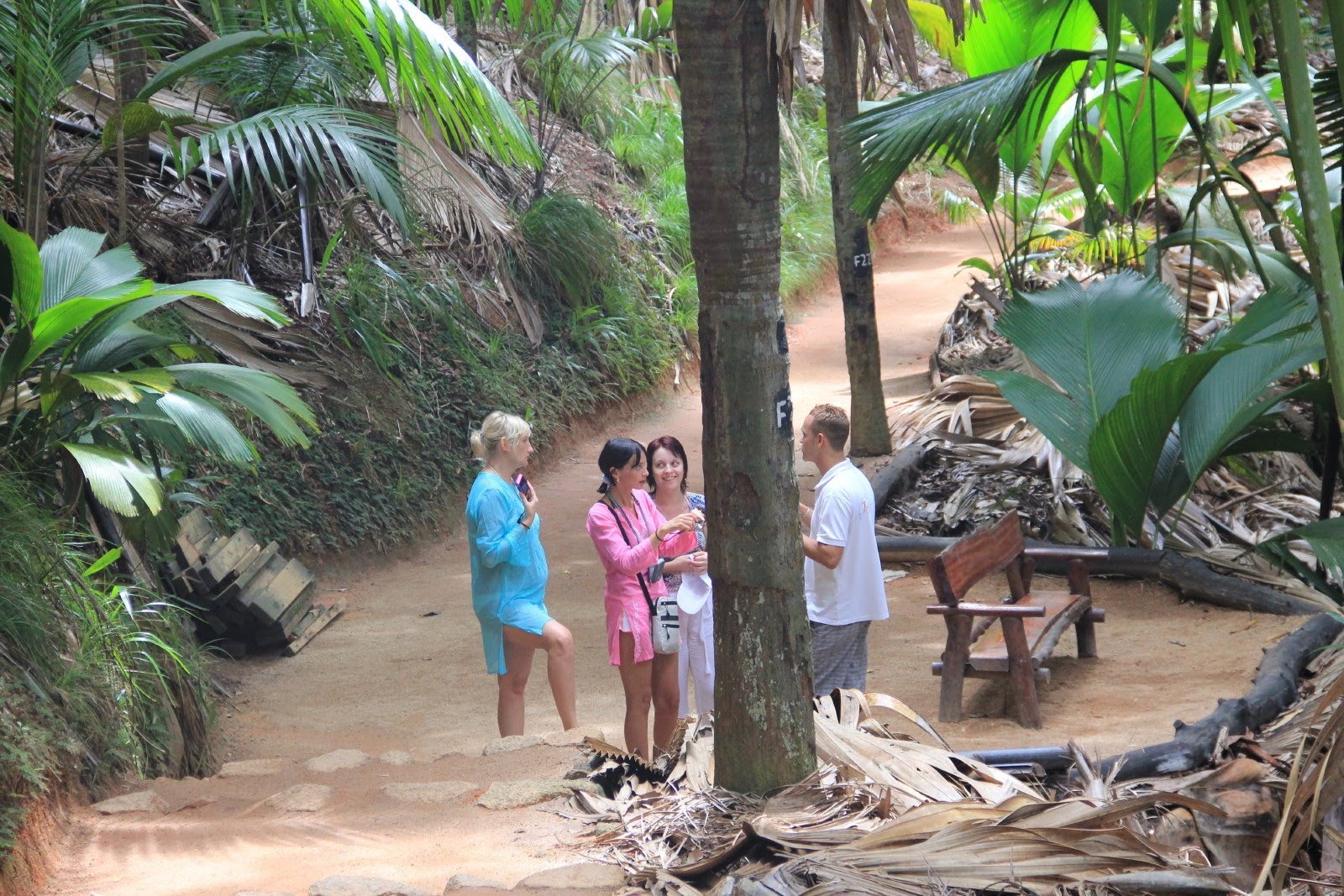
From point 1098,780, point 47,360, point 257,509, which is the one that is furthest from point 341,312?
point 1098,780

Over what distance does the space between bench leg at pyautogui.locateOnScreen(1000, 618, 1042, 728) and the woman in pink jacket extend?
1.57m

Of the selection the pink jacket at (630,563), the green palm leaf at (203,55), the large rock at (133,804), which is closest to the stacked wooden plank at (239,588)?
the green palm leaf at (203,55)

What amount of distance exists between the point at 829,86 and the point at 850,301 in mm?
1717

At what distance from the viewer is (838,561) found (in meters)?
4.52

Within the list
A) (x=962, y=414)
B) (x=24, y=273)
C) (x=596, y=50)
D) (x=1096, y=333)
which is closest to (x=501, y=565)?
(x=24, y=273)

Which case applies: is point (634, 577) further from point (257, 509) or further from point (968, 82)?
point (257, 509)

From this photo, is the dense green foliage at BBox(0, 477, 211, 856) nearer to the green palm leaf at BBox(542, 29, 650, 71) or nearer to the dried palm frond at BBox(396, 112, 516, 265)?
the dried palm frond at BBox(396, 112, 516, 265)

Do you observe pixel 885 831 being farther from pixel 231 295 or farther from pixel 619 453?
pixel 231 295

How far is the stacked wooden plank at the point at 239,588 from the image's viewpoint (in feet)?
22.9

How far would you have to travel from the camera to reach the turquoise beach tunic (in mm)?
4926

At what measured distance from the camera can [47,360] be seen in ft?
16.2

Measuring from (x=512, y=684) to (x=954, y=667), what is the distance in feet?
6.57

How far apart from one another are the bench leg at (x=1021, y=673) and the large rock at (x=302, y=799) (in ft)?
9.70

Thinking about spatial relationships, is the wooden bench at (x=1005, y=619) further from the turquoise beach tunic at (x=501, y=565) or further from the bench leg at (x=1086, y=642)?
the turquoise beach tunic at (x=501, y=565)
